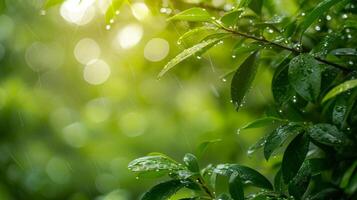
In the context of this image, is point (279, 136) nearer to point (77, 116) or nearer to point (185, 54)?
point (185, 54)

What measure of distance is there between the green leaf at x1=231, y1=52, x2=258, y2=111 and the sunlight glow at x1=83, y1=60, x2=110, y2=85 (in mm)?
1731

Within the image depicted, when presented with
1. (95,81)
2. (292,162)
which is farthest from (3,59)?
(292,162)

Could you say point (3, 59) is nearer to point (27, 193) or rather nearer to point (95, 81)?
point (95, 81)

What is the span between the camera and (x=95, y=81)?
9.41 feet

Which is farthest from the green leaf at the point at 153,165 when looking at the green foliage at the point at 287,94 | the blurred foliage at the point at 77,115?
the blurred foliage at the point at 77,115

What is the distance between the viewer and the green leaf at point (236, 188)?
2.73 ft

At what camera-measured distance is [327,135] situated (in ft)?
2.62

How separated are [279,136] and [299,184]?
9cm

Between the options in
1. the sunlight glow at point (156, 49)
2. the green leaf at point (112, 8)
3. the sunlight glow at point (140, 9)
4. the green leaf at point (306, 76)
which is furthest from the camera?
the sunlight glow at point (156, 49)

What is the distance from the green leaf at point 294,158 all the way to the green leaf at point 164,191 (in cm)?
16

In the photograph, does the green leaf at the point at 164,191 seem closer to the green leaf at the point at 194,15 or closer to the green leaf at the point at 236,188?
the green leaf at the point at 236,188

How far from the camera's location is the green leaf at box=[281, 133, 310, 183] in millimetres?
818

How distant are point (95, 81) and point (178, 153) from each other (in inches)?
23.3

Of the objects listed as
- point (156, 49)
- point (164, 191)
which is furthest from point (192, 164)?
point (156, 49)
